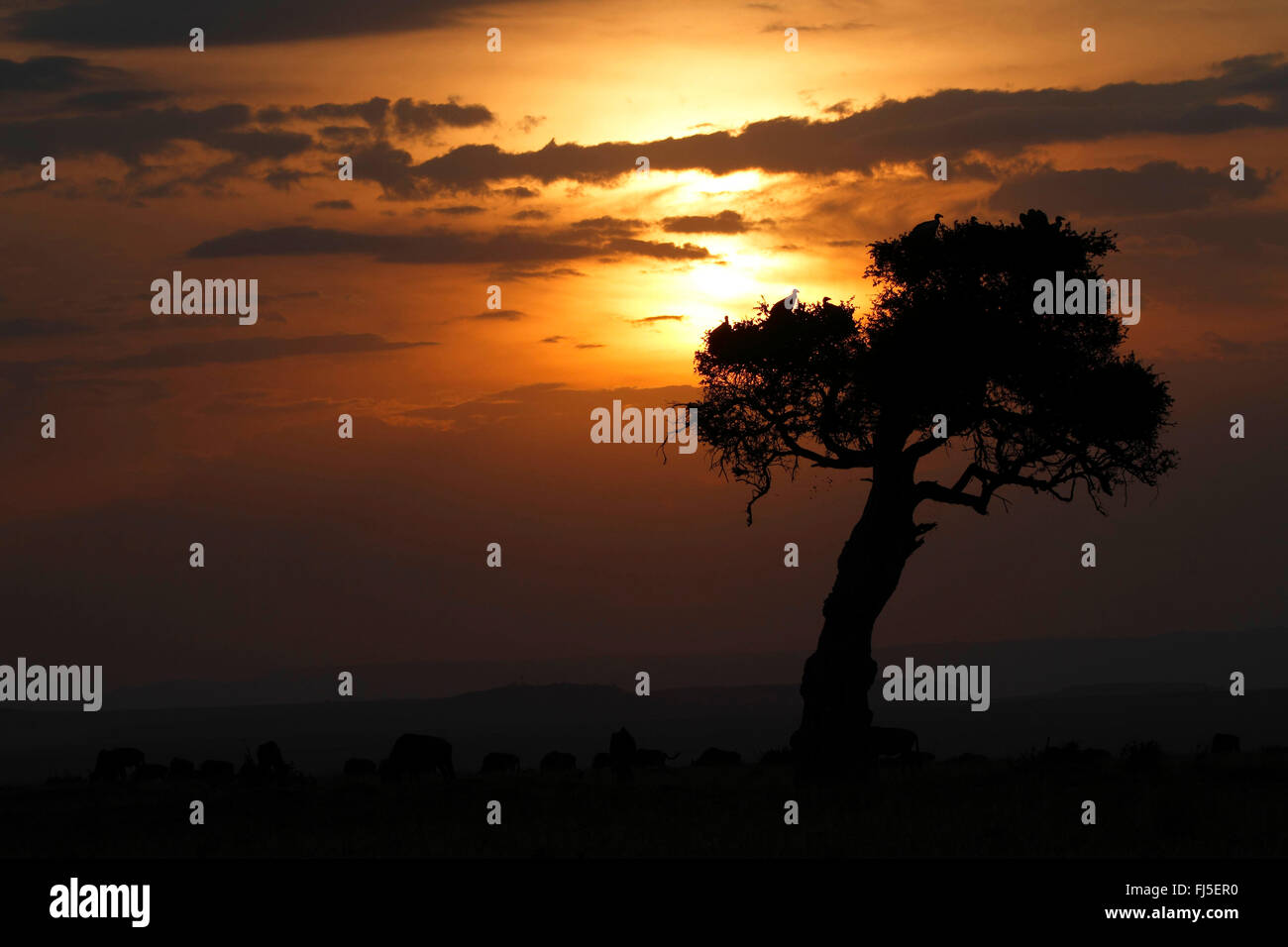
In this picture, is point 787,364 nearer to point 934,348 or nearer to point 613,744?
point 934,348

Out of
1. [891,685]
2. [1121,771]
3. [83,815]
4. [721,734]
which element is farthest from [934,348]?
[721,734]

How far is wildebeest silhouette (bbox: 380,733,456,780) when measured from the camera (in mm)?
41625

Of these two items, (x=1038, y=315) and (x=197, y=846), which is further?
(x=1038, y=315)

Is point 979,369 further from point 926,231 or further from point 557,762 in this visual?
point 557,762

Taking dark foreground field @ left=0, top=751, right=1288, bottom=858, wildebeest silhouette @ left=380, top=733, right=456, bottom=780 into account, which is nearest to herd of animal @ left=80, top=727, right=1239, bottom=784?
wildebeest silhouette @ left=380, top=733, right=456, bottom=780

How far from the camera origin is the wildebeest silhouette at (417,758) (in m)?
41.6

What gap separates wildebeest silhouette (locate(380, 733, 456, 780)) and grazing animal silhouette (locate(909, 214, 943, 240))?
19032mm

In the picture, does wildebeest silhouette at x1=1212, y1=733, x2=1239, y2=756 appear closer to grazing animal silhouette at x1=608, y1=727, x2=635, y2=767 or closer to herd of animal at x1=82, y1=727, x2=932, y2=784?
herd of animal at x1=82, y1=727, x2=932, y2=784

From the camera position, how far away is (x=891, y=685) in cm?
3572

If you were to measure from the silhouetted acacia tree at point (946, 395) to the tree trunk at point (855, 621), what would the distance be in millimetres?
33

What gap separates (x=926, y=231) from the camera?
35.5m

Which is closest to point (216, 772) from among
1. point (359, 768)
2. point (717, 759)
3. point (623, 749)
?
point (359, 768)
